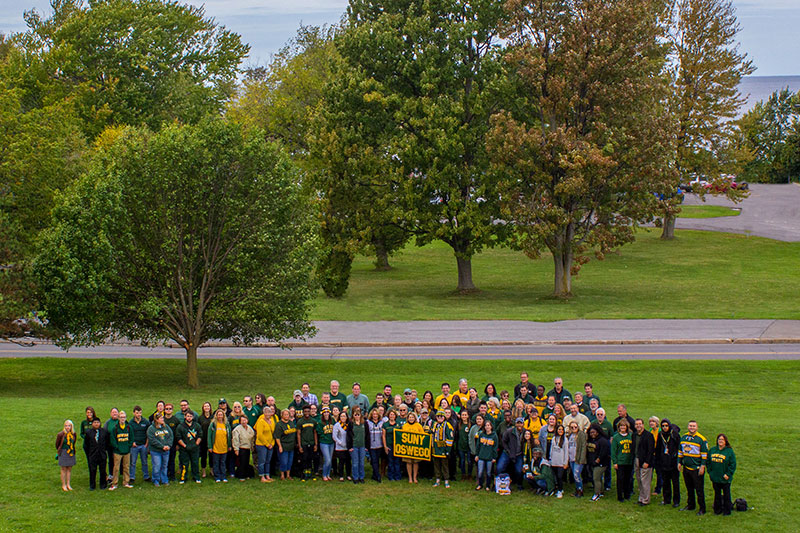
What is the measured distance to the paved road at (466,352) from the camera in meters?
33.2

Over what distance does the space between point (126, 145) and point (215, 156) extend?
10.1ft

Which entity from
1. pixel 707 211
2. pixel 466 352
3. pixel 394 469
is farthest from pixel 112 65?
pixel 707 211

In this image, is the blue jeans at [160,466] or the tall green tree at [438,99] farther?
the tall green tree at [438,99]

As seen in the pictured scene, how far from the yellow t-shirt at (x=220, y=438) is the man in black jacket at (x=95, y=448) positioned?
220 centimetres

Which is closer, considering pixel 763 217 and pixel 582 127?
pixel 582 127

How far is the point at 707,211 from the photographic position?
82.2m

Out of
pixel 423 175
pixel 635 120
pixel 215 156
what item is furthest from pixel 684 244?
pixel 215 156

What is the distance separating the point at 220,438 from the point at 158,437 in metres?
1.28

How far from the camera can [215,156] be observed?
28938 mm

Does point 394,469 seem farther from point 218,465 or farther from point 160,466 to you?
point 160,466

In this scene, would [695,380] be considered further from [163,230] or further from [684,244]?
[684,244]

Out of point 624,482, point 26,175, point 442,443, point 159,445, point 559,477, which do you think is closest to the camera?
point 624,482

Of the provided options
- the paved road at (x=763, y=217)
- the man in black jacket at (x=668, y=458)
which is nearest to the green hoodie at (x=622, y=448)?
the man in black jacket at (x=668, y=458)

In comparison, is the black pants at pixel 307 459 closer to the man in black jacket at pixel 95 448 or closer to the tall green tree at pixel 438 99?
the man in black jacket at pixel 95 448
